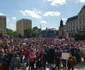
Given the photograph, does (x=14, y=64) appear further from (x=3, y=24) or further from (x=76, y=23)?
(x=3, y=24)

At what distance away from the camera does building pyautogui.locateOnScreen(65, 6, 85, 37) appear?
325 ft

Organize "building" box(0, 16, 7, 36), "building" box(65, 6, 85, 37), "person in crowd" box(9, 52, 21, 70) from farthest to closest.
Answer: "building" box(0, 16, 7, 36)
"building" box(65, 6, 85, 37)
"person in crowd" box(9, 52, 21, 70)

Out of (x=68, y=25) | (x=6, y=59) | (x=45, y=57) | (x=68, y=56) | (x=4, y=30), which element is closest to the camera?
(x=6, y=59)

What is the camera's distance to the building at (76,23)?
9906 cm

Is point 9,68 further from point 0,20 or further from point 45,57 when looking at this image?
point 0,20

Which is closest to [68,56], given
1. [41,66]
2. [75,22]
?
[41,66]

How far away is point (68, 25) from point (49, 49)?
100 metres

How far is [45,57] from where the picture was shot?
14.4 m

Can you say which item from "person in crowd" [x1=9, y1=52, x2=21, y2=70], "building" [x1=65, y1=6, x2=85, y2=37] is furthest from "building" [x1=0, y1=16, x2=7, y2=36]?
"person in crowd" [x1=9, y1=52, x2=21, y2=70]

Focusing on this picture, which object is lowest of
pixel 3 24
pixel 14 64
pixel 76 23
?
pixel 14 64

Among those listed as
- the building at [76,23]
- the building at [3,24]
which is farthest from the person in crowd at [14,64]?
the building at [3,24]

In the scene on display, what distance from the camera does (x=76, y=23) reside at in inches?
4136

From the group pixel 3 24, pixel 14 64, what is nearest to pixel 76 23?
pixel 3 24

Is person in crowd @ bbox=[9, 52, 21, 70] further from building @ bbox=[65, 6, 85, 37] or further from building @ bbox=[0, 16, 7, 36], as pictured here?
building @ bbox=[0, 16, 7, 36]
